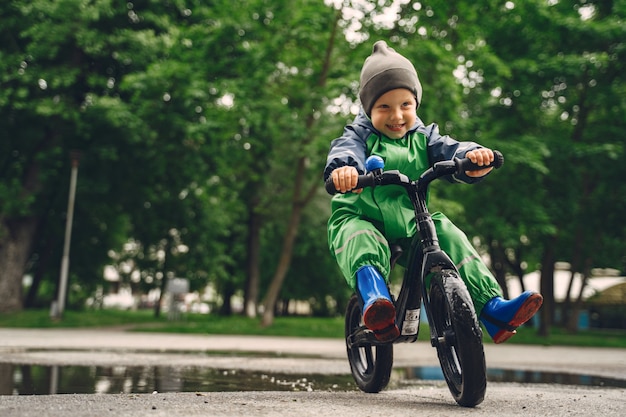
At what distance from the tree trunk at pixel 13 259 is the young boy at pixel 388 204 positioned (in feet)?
60.2

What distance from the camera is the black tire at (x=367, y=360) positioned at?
4.64 metres

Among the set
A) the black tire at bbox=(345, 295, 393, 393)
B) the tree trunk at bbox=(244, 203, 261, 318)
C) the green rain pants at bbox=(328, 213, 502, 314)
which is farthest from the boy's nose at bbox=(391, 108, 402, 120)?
the tree trunk at bbox=(244, 203, 261, 318)

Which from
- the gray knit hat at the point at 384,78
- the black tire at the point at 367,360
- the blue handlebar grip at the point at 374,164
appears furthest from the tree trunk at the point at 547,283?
the blue handlebar grip at the point at 374,164

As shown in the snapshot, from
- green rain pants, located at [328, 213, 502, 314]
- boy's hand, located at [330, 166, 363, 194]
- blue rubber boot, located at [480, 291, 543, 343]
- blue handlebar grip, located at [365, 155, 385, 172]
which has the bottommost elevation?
blue rubber boot, located at [480, 291, 543, 343]

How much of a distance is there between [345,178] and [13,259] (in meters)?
19.1

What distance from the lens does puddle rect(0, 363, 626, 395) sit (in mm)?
5090

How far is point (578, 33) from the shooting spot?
65.0 feet

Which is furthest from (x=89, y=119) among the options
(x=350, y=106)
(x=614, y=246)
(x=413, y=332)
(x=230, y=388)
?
(x=614, y=246)

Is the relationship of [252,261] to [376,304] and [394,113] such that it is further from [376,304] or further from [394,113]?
[376,304]

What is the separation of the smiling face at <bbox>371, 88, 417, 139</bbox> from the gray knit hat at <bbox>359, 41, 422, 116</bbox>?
1.5 inches

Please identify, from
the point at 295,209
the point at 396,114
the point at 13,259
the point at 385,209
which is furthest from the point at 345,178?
the point at 13,259

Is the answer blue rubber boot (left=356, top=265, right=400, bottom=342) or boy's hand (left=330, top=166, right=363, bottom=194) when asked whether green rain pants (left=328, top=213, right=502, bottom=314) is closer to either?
blue rubber boot (left=356, top=265, right=400, bottom=342)

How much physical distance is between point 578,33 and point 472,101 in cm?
370

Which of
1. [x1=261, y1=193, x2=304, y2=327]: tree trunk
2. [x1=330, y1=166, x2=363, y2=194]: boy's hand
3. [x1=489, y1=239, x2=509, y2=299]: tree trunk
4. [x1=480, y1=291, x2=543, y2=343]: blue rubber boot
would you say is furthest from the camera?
[x1=489, y1=239, x2=509, y2=299]: tree trunk
